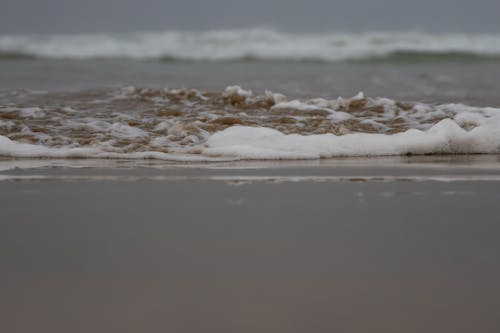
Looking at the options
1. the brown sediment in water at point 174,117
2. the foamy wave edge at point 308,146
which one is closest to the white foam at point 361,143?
the foamy wave edge at point 308,146

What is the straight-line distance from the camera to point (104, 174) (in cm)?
247

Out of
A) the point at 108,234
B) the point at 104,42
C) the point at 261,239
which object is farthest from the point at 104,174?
the point at 104,42

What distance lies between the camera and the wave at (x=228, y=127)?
3064 mm

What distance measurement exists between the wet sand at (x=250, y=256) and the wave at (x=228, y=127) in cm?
81

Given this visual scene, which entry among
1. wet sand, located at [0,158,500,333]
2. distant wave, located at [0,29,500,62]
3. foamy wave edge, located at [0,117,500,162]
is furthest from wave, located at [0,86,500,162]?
distant wave, located at [0,29,500,62]

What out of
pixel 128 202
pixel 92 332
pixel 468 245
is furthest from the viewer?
pixel 128 202

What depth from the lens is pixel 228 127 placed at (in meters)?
3.54

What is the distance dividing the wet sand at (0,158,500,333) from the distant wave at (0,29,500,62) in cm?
1107

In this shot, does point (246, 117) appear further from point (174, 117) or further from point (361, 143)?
point (361, 143)

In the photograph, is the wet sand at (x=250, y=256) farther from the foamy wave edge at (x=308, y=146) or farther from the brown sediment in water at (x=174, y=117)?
the brown sediment in water at (x=174, y=117)

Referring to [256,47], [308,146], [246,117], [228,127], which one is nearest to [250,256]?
[308,146]

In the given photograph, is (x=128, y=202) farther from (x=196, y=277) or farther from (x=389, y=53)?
(x=389, y=53)

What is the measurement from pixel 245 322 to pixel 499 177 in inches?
64.4

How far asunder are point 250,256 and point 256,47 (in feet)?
43.8
